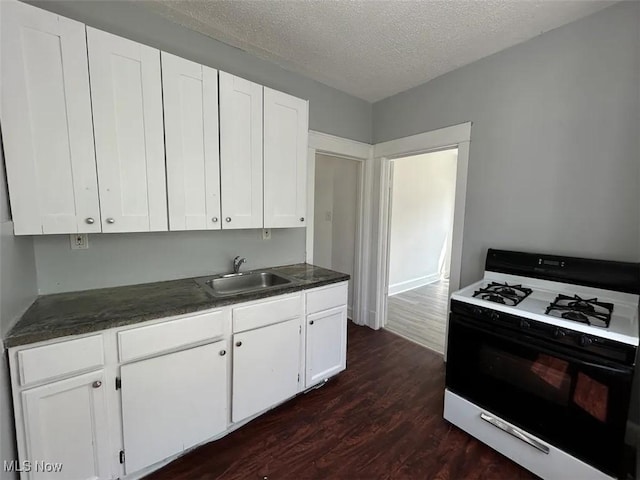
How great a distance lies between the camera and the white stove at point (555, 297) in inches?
50.0

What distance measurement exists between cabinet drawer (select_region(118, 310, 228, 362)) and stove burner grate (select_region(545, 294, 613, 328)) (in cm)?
187

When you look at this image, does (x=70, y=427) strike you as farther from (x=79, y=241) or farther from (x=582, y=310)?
(x=582, y=310)

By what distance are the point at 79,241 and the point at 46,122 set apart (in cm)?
70

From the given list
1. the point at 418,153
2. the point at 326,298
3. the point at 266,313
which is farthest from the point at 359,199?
the point at 266,313

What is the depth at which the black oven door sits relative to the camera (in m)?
1.25

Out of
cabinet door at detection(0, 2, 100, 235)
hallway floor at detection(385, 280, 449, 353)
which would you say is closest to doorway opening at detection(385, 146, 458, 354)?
hallway floor at detection(385, 280, 449, 353)

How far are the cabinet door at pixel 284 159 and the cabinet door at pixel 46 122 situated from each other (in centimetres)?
103

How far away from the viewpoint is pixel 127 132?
4.88 feet

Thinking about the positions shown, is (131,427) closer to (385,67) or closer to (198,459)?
(198,459)

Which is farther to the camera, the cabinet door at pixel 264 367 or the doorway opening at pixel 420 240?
the doorway opening at pixel 420 240

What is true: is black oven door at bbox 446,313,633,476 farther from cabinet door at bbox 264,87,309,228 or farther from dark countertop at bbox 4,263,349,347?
cabinet door at bbox 264,87,309,228

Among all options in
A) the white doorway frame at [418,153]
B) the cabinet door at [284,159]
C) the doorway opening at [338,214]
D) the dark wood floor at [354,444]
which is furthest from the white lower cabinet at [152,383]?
the doorway opening at [338,214]

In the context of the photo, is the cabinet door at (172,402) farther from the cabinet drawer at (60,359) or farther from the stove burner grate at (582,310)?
the stove burner grate at (582,310)

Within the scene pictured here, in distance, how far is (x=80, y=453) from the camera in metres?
1.25
